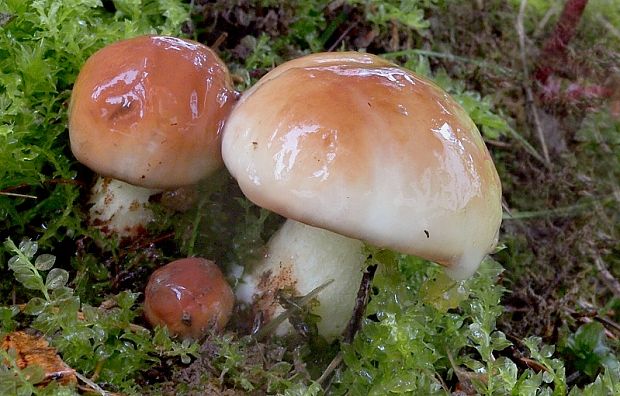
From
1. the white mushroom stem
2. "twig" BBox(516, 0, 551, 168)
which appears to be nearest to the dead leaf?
the white mushroom stem

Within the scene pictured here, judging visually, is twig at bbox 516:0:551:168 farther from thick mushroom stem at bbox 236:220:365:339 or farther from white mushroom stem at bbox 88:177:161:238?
white mushroom stem at bbox 88:177:161:238

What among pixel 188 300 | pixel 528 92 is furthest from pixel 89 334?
pixel 528 92

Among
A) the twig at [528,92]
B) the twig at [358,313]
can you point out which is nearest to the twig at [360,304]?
the twig at [358,313]

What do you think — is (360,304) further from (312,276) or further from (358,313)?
(312,276)

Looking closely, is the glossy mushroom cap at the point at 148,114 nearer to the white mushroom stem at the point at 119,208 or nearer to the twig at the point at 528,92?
the white mushroom stem at the point at 119,208

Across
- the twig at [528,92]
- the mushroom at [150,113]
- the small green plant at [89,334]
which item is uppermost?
the mushroom at [150,113]

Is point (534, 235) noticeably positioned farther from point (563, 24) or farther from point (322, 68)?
point (322, 68)

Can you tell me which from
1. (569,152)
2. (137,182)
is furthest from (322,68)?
(569,152)
